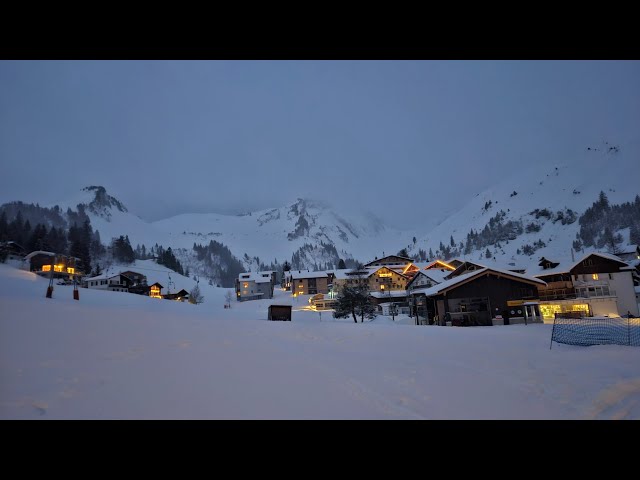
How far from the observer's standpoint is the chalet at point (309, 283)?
11954cm

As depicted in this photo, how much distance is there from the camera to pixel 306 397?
9445mm

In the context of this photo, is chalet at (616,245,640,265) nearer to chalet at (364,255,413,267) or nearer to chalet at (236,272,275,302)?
chalet at (364,255,413,267)

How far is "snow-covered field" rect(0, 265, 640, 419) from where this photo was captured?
8273 millimetres

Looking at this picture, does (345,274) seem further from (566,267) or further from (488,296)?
(488,296)

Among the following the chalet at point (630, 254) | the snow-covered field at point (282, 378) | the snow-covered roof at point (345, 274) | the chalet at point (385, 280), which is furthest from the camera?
the snow-covered roof at point (345, 274)

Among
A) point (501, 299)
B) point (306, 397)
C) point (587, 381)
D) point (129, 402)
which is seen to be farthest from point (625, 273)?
point (129, 402)

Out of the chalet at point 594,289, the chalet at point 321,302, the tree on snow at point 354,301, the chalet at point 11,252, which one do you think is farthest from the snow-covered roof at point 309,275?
the chalet at point 11,252

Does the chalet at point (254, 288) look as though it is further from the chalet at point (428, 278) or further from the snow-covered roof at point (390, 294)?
the chalet at point (428, 278)

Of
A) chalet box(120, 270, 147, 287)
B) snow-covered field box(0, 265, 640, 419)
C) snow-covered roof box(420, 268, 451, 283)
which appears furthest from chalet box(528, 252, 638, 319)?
chalet box(120, 270, 147, 287)

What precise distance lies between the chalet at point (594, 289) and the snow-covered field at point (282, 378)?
44722 mm

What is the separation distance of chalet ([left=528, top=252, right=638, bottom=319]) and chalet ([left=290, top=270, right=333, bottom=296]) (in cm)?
7124
